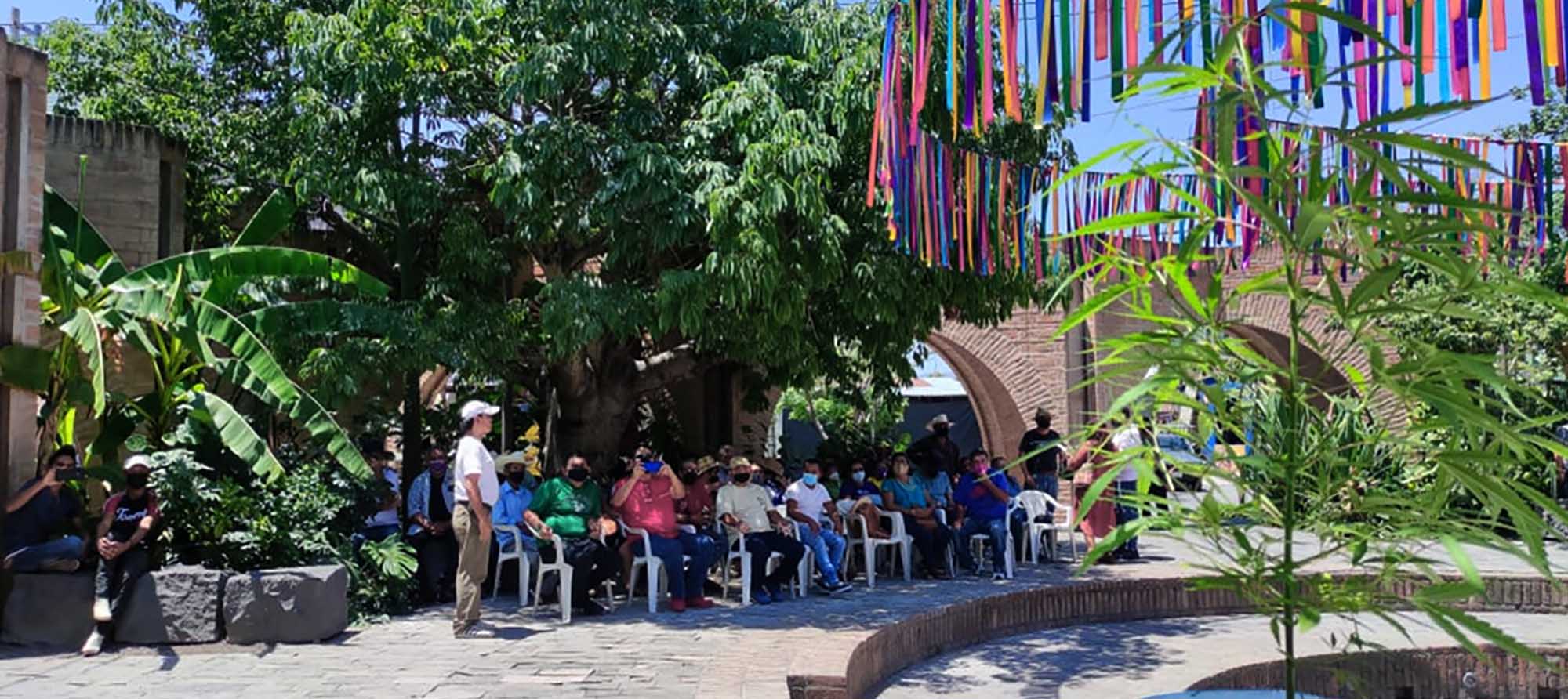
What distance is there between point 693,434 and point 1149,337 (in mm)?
16505

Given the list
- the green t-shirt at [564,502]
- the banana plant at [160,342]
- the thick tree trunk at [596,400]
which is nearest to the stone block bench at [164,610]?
the banana plant at [160,342]

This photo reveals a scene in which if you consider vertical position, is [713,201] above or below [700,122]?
below

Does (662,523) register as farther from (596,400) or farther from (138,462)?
(138,462)

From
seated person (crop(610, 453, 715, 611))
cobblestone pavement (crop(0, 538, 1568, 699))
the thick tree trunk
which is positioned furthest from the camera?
the thick tree trunk

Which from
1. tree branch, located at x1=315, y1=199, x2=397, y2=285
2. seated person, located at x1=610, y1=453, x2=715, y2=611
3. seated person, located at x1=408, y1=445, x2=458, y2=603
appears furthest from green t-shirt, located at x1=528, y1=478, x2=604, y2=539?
tree branch, located at x1=315, y1=199, x2=397, y2=285

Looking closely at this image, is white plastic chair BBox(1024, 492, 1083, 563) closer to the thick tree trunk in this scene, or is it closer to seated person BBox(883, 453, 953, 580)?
seated person BBox(883, 453, 953, 580)

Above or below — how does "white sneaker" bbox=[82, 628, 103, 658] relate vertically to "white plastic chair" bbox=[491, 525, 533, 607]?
below

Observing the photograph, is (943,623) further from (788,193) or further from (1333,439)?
(1333,439)

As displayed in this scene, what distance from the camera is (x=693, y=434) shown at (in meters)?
19.8

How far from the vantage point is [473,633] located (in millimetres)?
9250

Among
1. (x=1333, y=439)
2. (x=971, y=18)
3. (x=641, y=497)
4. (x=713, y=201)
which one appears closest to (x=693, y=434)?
(x=641, y=497)

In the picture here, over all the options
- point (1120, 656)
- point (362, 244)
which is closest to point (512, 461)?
point (362, 244)

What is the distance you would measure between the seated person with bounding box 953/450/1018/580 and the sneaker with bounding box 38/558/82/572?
7284mm

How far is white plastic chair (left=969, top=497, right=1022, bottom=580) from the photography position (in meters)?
12.8
